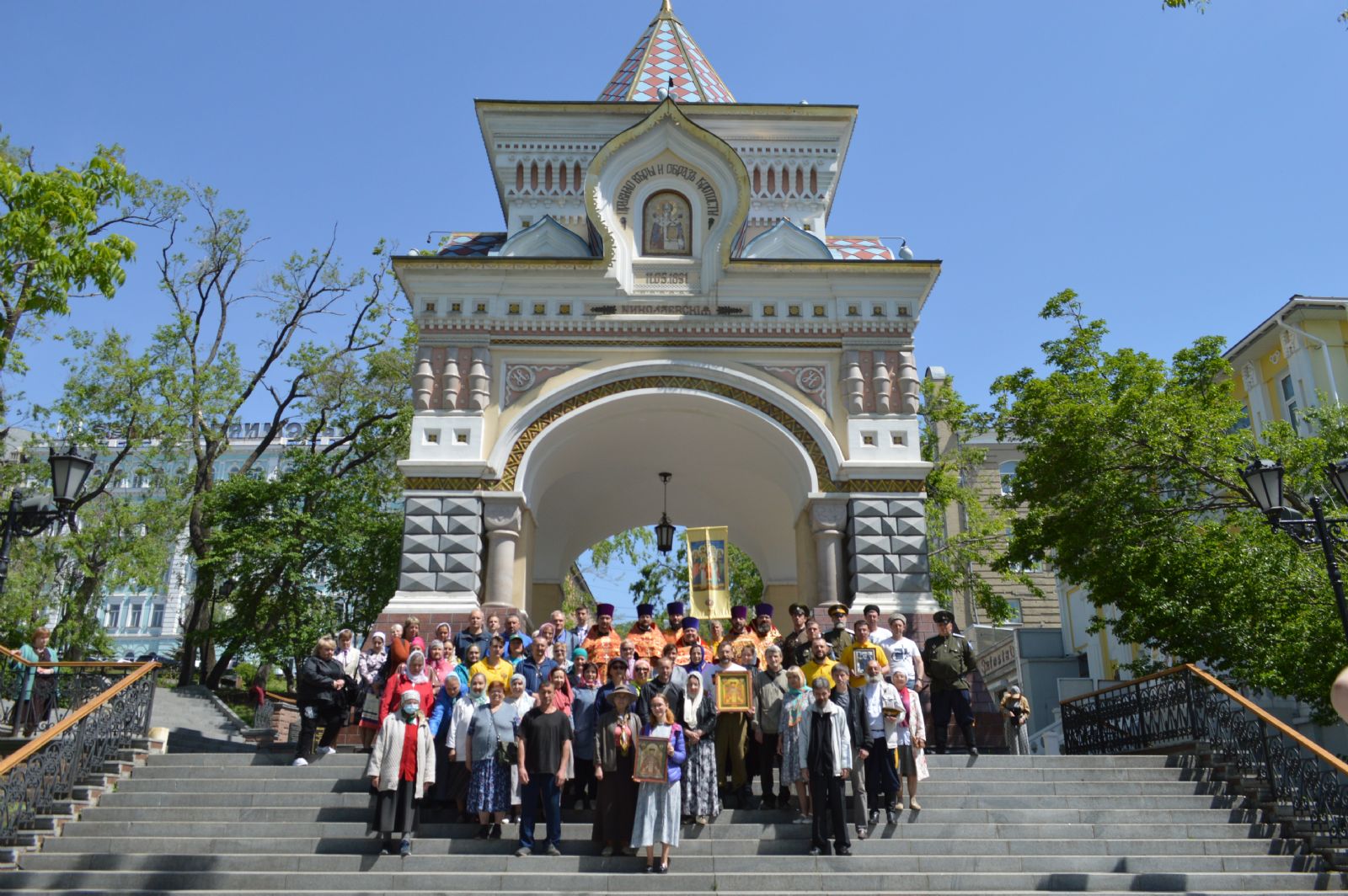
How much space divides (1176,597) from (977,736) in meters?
3.23

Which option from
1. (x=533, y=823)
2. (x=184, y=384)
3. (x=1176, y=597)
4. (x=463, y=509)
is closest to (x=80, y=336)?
(x=184, y=384)

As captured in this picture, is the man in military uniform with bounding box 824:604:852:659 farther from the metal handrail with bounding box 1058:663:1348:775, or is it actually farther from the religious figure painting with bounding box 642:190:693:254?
the religious figure painting with bounding box 642:190:693:254

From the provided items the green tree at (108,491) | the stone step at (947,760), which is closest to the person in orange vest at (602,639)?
the stone step at (947,760)

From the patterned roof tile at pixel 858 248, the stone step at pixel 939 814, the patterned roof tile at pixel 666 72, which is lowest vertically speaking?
the stone step at pixel 939 814

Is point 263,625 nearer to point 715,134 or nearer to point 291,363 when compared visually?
point 291,363

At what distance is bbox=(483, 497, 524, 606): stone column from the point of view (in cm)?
1470

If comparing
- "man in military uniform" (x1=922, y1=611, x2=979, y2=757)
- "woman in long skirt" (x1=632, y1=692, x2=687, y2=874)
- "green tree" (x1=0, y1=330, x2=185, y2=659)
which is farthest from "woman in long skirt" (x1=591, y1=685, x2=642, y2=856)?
"green tree" (x1=0, y1=330, x2=185, y2=659)

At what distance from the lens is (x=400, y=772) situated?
355 inches

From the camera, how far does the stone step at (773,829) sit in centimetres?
938

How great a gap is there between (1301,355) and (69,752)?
24.4 meters

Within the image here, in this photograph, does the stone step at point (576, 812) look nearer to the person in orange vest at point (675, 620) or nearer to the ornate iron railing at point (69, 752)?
the ornate iron railing at point (69, 752)

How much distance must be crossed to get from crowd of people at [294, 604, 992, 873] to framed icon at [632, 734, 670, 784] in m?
0.01

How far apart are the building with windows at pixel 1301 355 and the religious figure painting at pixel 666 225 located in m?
13.8

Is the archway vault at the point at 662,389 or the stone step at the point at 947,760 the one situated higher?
the archway vault at the point at 662,389
